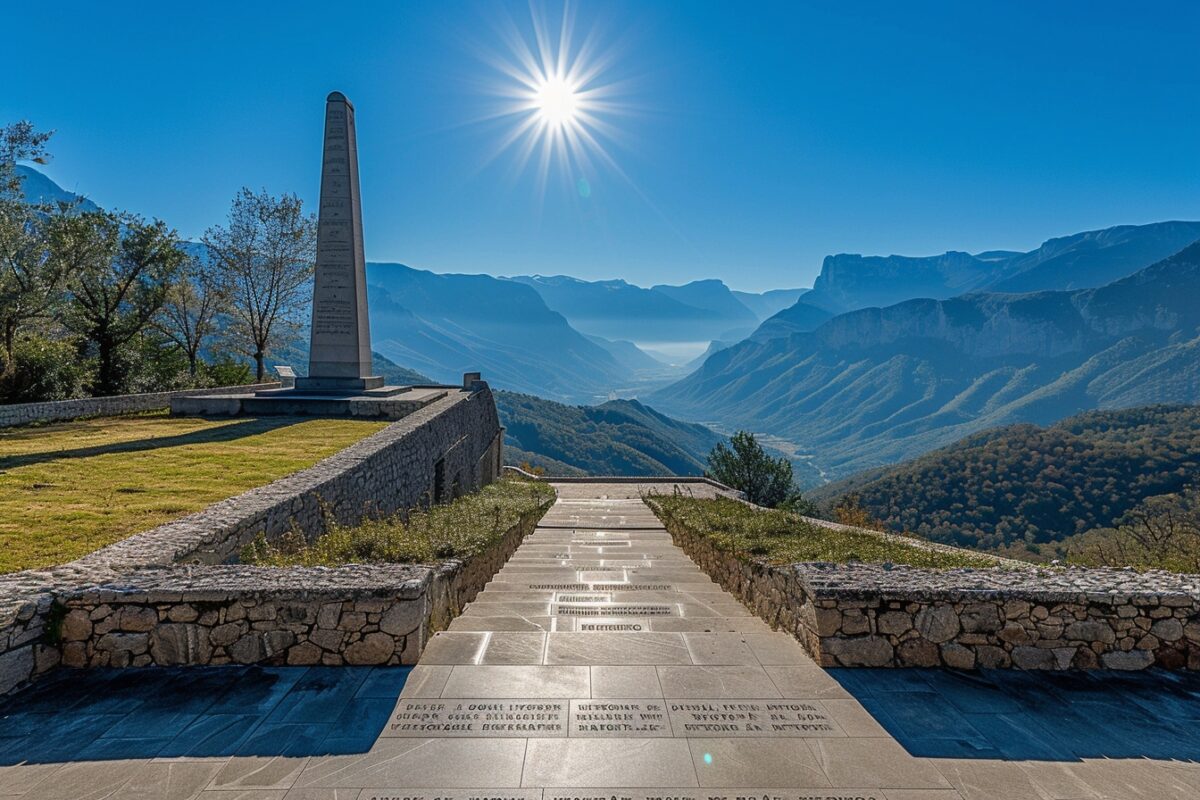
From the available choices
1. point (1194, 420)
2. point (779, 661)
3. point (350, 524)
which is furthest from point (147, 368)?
point (1194, 420)

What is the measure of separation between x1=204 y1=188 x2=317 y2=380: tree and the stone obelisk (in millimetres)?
12135

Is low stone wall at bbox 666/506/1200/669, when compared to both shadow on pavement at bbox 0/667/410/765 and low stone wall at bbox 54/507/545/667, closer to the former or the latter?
low stone wall at bbox 54/507/545/667

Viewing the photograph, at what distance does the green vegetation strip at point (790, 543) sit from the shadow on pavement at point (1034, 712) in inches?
64.3

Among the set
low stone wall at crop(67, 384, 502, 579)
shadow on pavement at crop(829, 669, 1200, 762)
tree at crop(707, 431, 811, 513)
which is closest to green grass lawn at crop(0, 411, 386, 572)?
low stone wall at crop(67, 384, 502, 579)

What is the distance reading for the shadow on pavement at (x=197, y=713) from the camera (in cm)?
405

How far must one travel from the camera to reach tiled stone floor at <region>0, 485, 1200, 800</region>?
373cm

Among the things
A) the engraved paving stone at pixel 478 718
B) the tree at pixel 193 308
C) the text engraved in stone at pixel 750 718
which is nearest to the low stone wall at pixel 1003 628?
the text engraved in stone at pixel 750 718

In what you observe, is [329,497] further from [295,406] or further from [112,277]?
[112,277]

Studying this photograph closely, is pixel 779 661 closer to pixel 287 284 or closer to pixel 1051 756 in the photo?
pixel 1051 756

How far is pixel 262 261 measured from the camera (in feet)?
97.1

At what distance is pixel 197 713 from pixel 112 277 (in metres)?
27.3

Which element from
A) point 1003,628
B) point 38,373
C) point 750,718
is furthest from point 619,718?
point 38,373

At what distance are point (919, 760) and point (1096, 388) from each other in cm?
23730

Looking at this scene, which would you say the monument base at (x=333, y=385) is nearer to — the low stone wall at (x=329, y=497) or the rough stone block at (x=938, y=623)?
the low stone wall at (x=329, y=497)
